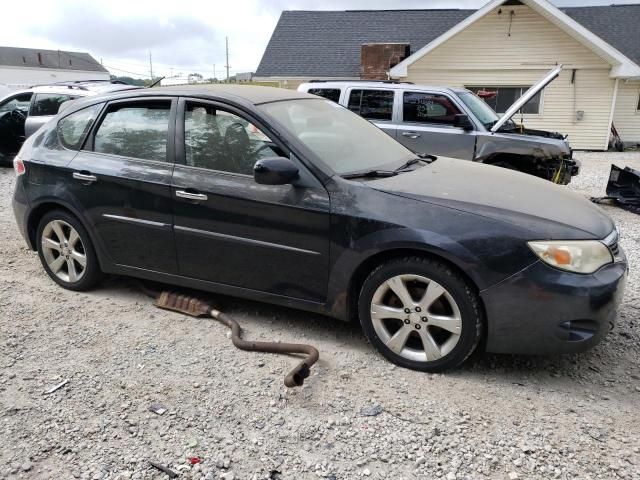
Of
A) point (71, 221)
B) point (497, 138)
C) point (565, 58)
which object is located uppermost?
point (565, 58)

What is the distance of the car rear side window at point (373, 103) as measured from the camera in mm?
8117

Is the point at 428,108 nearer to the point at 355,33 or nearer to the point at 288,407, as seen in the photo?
the point at 288,407

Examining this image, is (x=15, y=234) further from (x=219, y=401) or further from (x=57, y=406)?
(x=219, y=401)

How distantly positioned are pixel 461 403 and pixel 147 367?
6.27ft

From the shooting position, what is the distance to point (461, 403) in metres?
2.80

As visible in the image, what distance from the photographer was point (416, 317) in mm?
3006

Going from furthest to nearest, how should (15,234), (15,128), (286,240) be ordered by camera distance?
(15,128)
(15,234)
(286,240)

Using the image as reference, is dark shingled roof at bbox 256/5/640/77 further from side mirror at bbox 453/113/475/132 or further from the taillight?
the taillight

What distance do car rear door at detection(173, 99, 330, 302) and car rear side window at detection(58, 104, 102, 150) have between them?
934mm

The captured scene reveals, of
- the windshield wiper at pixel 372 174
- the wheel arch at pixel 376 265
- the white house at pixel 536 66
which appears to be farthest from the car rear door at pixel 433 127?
the white house at pixel 536 66

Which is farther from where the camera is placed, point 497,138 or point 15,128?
point 15,128

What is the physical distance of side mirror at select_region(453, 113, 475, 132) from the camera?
758 cm

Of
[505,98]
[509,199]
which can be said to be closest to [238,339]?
[509,199]

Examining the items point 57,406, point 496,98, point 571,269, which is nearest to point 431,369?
point 571,269
